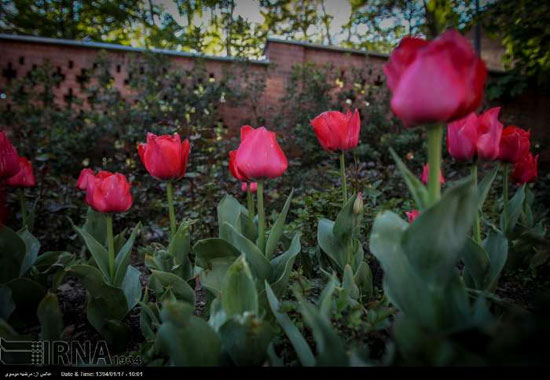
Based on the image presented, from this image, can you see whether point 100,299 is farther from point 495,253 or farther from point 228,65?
point 228,65

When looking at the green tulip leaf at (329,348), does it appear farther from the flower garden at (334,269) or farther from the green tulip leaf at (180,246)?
the green tulip leaf at (180,246)

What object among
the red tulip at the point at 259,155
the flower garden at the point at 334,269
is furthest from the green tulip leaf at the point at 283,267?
the red tulip at the point at 259,155

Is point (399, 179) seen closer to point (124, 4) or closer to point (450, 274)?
point (450, 274)

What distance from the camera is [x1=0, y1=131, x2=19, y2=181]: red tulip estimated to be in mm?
1155

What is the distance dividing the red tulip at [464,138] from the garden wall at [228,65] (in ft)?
15.4

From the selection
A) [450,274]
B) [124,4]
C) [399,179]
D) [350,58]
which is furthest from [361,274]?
[124,4]

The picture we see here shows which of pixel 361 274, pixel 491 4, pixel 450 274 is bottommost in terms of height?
pixel 361 274

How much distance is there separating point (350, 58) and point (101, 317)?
6.22m

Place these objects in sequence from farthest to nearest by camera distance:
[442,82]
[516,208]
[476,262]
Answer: [516,208] < [476,262] < [442,82]

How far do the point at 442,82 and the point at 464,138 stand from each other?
1.65 feet

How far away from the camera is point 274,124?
555cm

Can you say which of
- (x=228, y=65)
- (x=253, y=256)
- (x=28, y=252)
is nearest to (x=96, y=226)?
(x=28, y=252)

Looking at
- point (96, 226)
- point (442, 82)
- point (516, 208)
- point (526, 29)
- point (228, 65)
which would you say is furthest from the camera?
point (228, 65)

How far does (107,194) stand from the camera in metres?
1.16
